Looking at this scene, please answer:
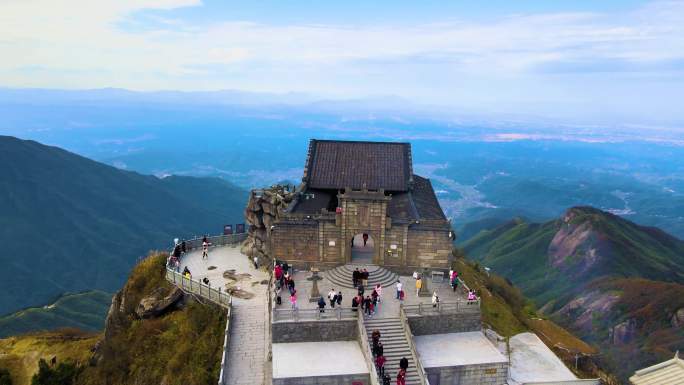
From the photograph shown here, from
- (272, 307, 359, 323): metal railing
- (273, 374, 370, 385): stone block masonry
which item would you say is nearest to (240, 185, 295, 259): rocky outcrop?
(272, 307, 359, 323): metal railing

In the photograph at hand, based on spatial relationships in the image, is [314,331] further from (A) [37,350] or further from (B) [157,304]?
(A) [37,350]

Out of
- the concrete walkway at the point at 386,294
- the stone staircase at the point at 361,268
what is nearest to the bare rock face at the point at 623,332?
the concrete walkway at the point at 386,294

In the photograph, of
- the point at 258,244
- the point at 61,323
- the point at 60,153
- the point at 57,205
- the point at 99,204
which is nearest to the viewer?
the point at 258,244

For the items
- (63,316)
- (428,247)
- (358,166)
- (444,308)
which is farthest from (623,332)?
(63,316)

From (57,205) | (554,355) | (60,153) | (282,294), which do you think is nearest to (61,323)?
(282,294)

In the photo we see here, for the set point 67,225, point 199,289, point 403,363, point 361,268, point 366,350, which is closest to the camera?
point 403,363

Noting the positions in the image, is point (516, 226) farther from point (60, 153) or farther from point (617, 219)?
point (60, 153)

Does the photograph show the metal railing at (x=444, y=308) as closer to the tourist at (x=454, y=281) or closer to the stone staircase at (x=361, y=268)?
the tourist at (x=454, y=281)
